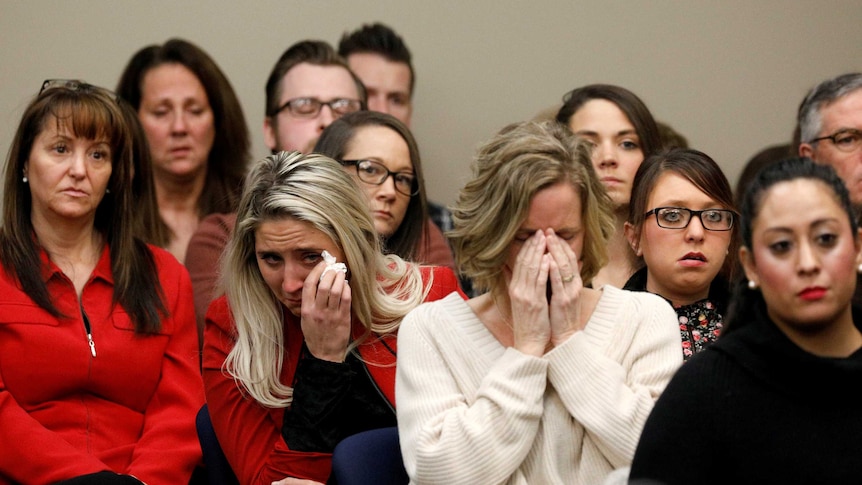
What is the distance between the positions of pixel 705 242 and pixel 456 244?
645mm

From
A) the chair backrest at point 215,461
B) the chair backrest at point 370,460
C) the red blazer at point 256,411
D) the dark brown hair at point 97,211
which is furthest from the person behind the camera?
the dark brown hair at point 97,211

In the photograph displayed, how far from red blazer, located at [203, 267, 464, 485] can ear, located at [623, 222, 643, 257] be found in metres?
0.45

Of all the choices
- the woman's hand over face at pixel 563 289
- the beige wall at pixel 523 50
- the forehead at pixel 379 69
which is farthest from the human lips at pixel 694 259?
the beige wall at pixel 523 50

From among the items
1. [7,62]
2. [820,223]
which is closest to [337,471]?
[820,223]

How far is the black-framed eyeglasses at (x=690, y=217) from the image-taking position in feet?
7.88

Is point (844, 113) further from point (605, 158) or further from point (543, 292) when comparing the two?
point (543, 292)

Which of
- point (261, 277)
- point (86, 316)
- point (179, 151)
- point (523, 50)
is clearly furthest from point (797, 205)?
point (523, 50)

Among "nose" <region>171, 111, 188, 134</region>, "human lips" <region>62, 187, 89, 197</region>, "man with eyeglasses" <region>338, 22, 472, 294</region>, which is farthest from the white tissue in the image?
"man with eyeglasses" <region>338, 22, 472, 294</region>

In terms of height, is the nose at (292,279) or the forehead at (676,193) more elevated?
the forehead at (676,193)

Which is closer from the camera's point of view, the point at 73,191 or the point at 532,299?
the point at 532,299

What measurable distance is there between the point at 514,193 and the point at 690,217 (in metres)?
0.64

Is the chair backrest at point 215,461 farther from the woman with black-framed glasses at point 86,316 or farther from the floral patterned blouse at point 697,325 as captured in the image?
the floral patterned blouse at point 697,325

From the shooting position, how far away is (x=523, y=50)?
4.16m

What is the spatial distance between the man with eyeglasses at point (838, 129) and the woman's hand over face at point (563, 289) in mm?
1050
